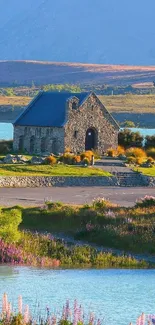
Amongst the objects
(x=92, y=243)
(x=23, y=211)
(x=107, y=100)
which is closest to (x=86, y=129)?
(x=23, y=211)

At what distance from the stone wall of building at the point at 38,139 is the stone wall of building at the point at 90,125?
592mm

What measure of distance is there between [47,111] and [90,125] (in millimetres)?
2957

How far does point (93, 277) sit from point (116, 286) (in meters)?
1.57

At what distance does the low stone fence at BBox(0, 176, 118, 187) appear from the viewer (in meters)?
53.3

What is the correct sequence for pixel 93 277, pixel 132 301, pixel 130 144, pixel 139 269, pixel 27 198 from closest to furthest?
1. pixel 132 301
2. pixel 93 277
3. pixel 139 269
4. pixel 27 198
5. pixel 130 144

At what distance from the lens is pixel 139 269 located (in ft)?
99.6

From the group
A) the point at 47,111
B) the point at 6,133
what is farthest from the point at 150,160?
the point at 6,133

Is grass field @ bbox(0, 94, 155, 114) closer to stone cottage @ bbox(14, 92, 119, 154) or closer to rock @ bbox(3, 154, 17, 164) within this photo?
stone cottage @ bbox(14, 92, 119, 154)

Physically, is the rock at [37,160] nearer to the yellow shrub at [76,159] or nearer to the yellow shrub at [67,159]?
the yellow shrub at [67,159]

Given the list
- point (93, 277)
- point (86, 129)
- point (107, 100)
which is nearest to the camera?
point (93, 277)

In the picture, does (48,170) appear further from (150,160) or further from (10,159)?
(150,160)

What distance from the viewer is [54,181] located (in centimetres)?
5488

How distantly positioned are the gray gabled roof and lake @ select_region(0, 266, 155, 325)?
1522 inches

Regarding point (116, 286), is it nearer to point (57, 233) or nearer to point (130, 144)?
point (57, 233)
